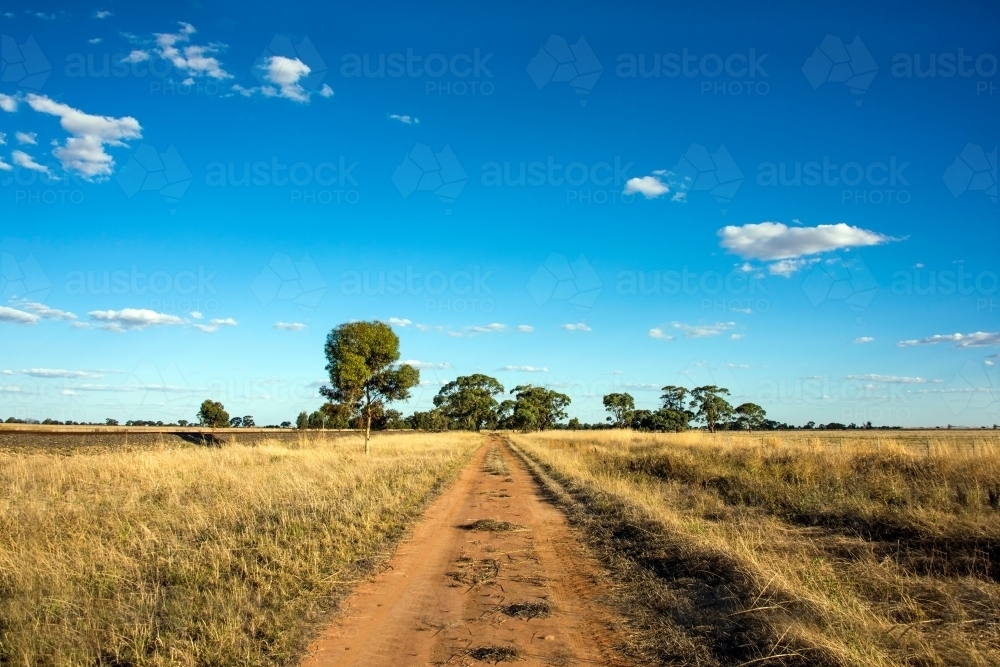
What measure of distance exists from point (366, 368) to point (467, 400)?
3384 inches

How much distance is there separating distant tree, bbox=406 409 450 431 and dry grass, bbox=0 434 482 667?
329ft

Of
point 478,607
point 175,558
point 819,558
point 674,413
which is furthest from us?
point 674,413

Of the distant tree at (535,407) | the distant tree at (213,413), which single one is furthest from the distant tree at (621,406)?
the distant tree at (213,413)

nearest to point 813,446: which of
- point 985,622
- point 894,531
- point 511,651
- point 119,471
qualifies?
point 894,531

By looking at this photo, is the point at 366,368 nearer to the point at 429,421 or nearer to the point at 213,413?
the point at 429,421

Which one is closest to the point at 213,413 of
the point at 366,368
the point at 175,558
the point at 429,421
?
the point at 429,421

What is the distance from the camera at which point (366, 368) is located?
35.8 metres

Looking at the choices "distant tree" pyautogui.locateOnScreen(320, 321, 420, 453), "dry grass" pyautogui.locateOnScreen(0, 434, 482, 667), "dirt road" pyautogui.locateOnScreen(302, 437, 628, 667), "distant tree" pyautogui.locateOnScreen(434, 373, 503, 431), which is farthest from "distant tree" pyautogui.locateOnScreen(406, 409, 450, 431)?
"dirt road" pyautogui.locateOnScreen(302, 437, 628, 667)

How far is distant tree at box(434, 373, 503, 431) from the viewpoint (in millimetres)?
120938

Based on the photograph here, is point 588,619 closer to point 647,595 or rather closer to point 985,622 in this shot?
point 647,595

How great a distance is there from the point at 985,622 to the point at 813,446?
48.0ft

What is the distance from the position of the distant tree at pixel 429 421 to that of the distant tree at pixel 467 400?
8.17 feet

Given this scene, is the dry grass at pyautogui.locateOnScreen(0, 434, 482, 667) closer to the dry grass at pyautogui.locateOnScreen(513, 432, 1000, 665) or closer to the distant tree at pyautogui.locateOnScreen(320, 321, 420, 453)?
the dry grass at pyautogui.locateOnScreen(513, 432, 1000, 665)

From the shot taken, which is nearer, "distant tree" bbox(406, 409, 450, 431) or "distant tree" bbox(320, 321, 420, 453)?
"distant tree" bbox(320, 321, 420, 453)
